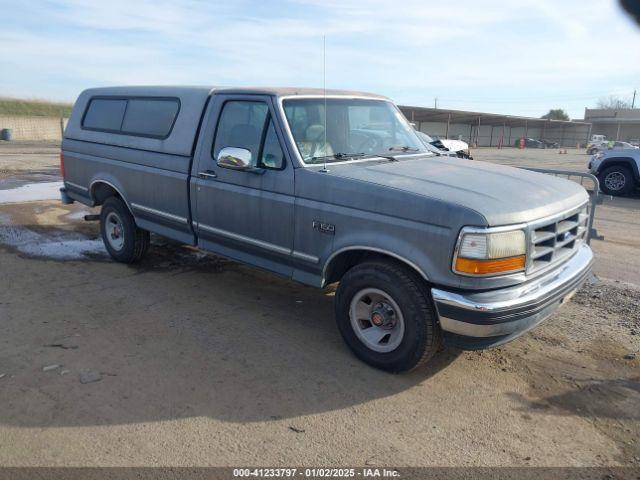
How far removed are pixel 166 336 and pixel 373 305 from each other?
1.81m

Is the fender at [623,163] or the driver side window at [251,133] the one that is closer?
the driver side window at [251,133]

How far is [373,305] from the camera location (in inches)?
151

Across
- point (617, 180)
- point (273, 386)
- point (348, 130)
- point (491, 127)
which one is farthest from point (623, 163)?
point (491, 127)

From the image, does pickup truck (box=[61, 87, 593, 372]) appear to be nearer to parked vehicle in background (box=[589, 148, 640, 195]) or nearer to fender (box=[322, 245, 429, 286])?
fender (box=[322, 245, 429, 286])

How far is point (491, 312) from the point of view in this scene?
3.21 metres

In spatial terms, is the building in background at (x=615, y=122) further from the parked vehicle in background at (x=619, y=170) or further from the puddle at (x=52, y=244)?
the puddle at (x=52, y=244)

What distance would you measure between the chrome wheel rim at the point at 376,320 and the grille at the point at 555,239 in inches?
38.8

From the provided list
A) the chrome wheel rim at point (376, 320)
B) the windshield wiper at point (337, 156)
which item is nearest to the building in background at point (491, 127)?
the windshield wiper at point (337, 156)

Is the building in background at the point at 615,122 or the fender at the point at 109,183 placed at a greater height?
the building in background at the point at 615,122

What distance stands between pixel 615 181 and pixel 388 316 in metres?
12.4

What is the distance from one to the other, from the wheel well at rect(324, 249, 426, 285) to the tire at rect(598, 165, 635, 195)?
12.1m

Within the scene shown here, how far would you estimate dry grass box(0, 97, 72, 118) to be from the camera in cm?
4459

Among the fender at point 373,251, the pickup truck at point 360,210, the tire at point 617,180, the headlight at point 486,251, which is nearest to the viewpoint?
the headlight at point 486,251

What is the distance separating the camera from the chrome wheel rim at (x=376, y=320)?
12.1 feet
